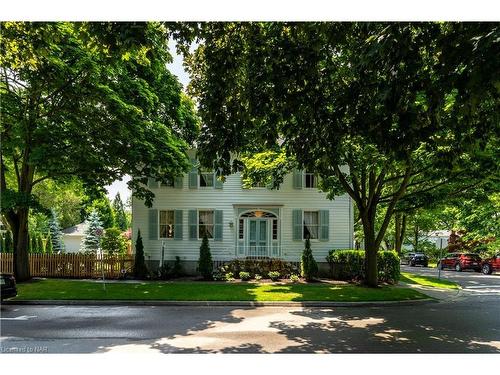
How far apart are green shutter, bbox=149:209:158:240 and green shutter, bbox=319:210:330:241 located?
845 cm

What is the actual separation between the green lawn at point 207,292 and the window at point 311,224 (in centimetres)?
503

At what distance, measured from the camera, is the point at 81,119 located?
14430 millimetres

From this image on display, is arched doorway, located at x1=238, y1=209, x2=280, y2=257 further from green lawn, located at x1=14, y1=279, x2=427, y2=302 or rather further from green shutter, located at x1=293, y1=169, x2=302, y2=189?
green lawn, located at x1=14, y1=279, x2=427, y2=302

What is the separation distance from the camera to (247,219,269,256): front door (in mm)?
21453

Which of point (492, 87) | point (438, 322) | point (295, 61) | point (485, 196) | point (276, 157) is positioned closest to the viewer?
point (492, 87)

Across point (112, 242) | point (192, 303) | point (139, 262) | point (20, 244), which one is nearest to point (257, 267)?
point (139, 262)

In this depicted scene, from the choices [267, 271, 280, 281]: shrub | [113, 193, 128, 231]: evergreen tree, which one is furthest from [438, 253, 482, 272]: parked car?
[113, 193, 128, 231]: evergreen tree

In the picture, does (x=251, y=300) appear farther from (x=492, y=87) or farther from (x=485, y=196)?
(x=485, y=196)

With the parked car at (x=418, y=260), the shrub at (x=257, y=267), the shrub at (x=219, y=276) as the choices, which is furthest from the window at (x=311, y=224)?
the parked car at (x=418, y=260)

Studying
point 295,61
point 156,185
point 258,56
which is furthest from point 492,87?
point 156,185

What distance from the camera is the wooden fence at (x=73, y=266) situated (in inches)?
779

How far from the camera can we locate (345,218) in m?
21.7

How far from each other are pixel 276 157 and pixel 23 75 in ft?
32.7

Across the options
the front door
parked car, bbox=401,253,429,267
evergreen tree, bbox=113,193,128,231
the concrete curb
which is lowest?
parked car, bbox=401,253,429,267
